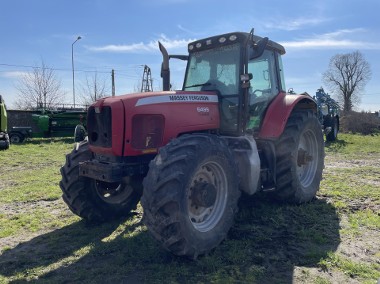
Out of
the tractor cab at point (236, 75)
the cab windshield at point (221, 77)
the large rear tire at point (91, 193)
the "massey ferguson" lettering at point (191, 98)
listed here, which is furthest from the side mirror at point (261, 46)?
the large rear tire at point (91, 193)

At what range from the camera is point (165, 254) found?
381cm

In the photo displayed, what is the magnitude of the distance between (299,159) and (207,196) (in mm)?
2540

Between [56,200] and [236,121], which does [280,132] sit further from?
[56,200]

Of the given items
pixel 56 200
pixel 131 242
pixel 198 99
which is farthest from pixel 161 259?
pixel 56 200

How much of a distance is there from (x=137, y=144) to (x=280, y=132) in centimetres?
233

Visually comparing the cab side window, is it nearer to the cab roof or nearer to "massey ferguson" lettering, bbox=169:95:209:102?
the cab roof

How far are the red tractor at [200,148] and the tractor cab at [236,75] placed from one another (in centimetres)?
1

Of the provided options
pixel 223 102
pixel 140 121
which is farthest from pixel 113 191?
pixel 223 102

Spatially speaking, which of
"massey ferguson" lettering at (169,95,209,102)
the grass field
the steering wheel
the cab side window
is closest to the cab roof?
the cab side window

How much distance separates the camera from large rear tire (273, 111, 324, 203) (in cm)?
540

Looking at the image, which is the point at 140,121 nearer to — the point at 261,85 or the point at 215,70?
the point at 215,70

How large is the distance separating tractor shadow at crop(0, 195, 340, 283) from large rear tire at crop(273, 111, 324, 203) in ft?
1.56

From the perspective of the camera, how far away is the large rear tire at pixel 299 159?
17.7ft

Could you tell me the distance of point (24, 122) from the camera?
66.5 ft
